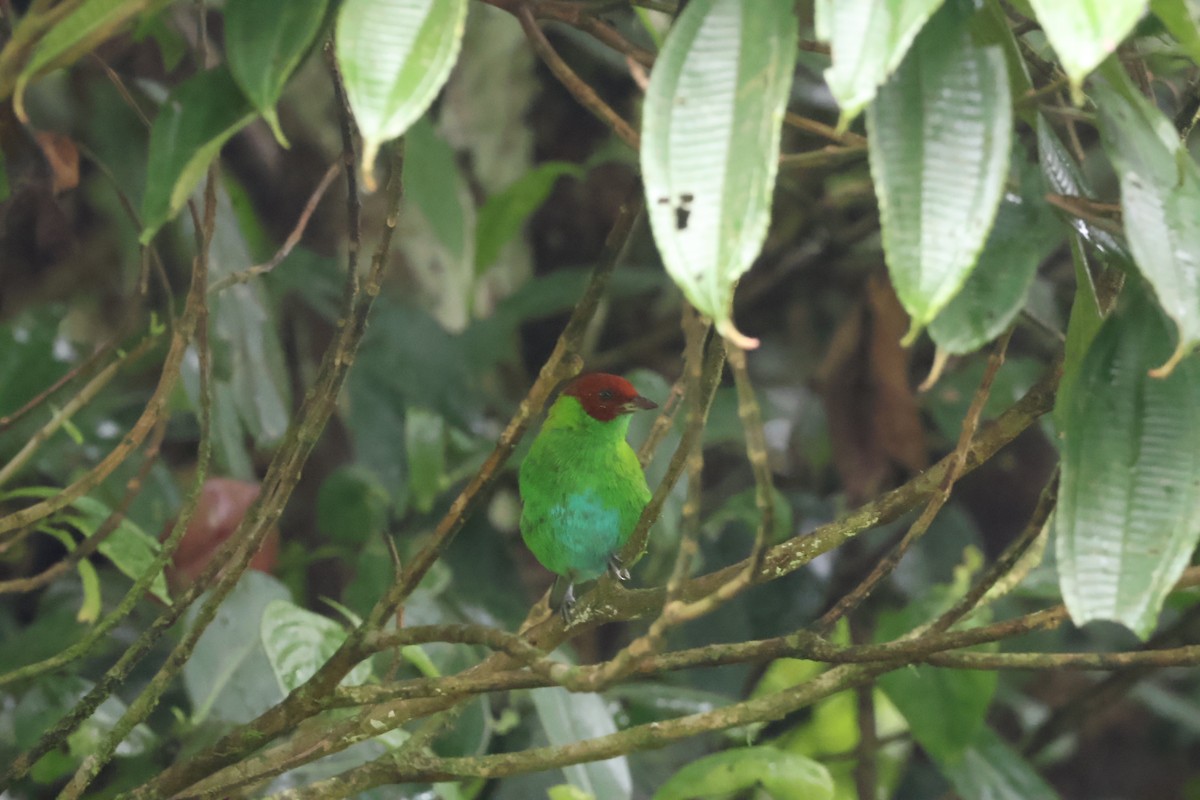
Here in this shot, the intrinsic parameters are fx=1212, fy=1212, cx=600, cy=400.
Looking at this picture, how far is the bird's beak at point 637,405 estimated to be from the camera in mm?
1717

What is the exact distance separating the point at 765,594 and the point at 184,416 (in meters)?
1.17

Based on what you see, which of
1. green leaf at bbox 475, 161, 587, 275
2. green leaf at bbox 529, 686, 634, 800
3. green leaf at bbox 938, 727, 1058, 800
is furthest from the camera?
green leaf at bbox 475, 161, 587, 275

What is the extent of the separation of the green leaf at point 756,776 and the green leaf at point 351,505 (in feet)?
2.63

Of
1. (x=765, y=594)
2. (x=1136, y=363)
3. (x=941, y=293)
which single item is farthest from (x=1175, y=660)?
(x=765, y=594)

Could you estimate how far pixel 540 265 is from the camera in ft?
9.89

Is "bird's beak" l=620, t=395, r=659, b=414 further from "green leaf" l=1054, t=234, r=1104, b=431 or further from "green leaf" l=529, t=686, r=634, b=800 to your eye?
"green leaf" l=1054, t=234, r=1104, b=431

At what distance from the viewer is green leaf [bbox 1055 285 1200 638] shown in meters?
0.69

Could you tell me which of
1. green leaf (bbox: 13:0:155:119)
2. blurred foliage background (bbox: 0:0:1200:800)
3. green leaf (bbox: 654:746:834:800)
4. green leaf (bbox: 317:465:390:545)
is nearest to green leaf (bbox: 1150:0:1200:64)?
blurred foliage background (bbox: 0:0:1200:800)

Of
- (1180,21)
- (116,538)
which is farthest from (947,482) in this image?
(116,538)

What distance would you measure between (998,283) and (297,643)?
2.88ft

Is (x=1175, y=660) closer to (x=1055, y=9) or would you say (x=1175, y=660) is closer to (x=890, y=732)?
(x=1055, y=9)

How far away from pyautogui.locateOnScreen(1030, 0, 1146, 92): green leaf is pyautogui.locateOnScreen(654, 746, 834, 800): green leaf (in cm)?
97

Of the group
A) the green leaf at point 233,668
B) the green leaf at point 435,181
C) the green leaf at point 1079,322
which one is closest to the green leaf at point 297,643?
the green leaf at point 233,668

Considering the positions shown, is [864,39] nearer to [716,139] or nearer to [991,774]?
[716,139]
